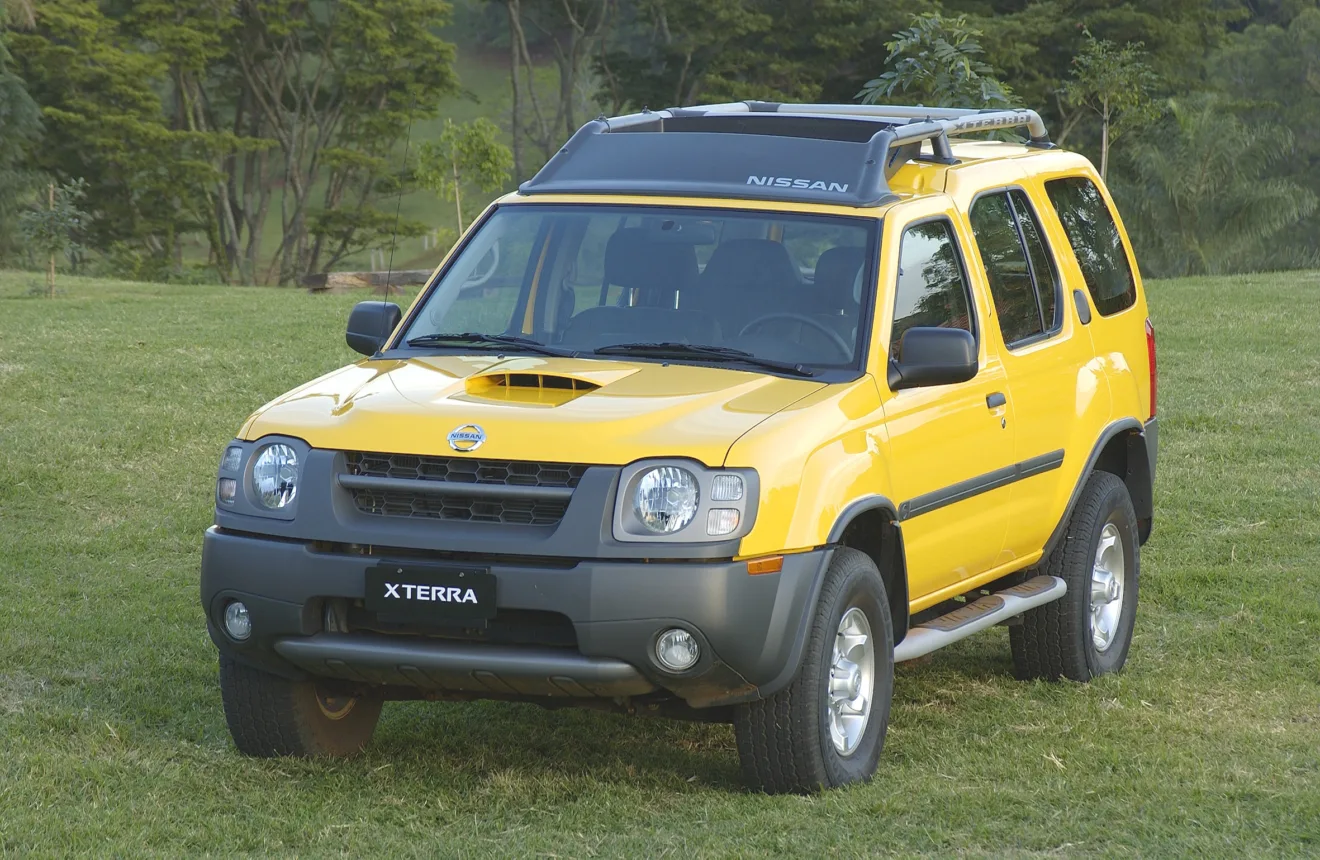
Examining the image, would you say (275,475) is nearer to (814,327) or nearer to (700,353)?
(700,353)

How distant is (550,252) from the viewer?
6.67 metres

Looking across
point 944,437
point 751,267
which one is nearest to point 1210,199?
point 944,437

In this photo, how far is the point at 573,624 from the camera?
5180 mm

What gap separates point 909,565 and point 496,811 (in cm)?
157

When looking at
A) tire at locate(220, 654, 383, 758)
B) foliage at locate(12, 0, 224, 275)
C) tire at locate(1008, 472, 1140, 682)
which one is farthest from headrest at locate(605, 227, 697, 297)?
foliage at locate(12, 0, 224, 275)

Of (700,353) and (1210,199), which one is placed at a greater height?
(700,353)

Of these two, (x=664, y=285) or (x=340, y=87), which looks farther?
(x=340, y=87)

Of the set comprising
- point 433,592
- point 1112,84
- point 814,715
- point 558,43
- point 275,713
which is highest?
point 558,43

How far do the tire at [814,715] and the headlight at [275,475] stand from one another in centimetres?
148

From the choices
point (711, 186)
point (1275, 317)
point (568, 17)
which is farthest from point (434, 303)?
point (568, 17)

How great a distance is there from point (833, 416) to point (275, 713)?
1977 mm

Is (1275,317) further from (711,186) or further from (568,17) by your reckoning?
(568,17)

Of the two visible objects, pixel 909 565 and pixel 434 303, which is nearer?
pixel 909 565

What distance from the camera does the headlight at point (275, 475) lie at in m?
5.53
